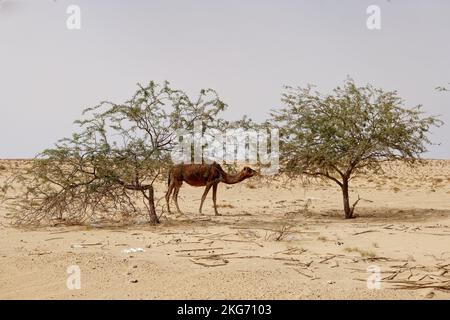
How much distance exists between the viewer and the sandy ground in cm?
769

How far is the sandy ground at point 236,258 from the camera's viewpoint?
303 inches

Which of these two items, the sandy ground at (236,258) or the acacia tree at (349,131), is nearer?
the sandy ground at (236,258)

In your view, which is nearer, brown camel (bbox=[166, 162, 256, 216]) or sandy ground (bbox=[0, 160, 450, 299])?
sandy ground (bbox=[0, 160, 450, 299])

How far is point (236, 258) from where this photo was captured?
9.79 metres

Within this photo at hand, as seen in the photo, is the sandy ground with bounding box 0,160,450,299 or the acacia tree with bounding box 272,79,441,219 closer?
the sandy ground with bounding box 0,160,450,299

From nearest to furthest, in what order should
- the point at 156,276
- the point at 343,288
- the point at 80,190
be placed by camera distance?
the point at 343,288
the point at 156,276
the point at 80,190

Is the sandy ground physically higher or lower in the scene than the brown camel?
lower

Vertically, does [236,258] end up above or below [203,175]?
below

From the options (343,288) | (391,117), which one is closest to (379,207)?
(391,117)

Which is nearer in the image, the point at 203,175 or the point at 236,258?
the point at 236,258

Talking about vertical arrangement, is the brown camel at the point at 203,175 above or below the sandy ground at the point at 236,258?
above

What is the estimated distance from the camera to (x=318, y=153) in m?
16.6
